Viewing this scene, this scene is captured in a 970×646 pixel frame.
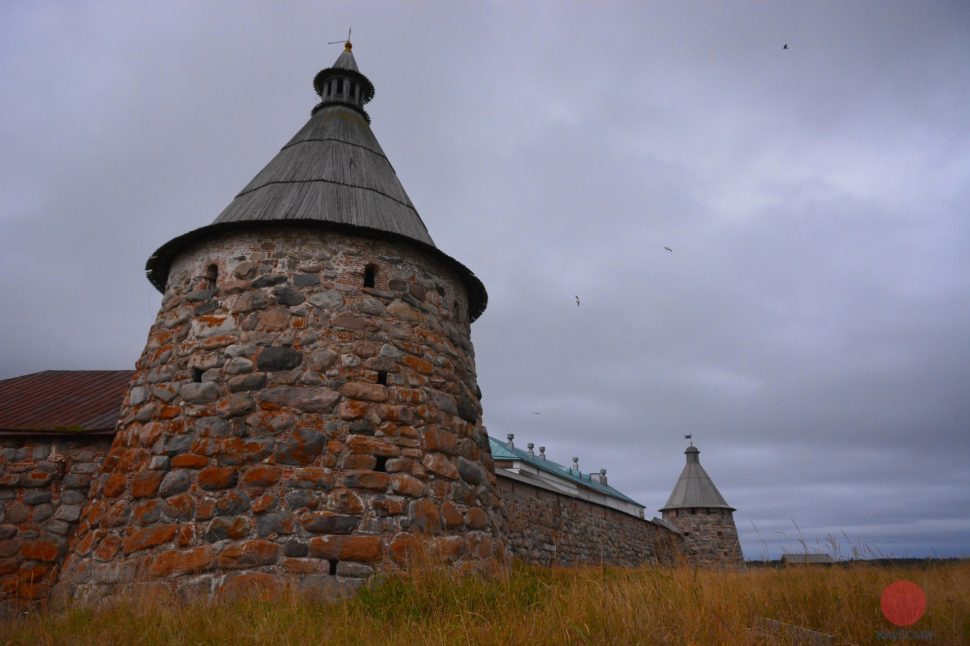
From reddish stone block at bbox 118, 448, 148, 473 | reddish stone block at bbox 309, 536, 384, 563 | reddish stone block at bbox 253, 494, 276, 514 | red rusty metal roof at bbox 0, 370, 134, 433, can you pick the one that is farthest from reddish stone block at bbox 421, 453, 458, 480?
red rusty metal roof at bbox 0, 370, 134, 433

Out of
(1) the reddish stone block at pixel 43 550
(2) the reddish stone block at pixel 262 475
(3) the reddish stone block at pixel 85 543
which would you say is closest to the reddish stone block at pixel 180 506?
(2) the reddish stone block at pixel 262 475

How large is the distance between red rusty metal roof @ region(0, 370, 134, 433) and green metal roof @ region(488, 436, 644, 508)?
404 inches

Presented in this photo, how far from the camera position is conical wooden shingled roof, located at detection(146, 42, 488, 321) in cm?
694

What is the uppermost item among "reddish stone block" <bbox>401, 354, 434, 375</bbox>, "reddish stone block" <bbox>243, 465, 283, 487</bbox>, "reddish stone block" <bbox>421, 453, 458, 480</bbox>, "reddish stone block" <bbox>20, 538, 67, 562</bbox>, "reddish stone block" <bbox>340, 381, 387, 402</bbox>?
"reddish stone block" <bbox>401, 354, 434, 375</bbox>

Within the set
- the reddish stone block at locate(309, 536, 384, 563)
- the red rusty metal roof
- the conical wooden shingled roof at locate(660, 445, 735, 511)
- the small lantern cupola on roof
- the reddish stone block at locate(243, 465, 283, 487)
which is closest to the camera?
the reddish stone block at locate(309, 536, 384, 563)

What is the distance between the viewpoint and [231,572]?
17.6 feet

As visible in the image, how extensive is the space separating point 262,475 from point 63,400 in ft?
14.3

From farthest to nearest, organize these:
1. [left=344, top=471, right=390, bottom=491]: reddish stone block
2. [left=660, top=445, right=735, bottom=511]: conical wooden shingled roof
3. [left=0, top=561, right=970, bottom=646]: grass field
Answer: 1. [left=660, top=445, right=735, bottom=511]: conical wooden shingled roof
2. [left=344, top=471, right=390, bottom=491]: reddish stone block
3. [left=0, top=561, right=970, bottom=646]: grass field

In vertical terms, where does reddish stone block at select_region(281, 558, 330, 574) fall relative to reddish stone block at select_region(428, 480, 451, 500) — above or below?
below

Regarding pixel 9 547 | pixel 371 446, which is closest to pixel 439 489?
pixel 371 446

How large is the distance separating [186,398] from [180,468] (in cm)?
71

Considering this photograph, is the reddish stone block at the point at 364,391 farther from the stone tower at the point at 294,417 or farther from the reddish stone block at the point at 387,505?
the reddish stone block at the point at 387,505

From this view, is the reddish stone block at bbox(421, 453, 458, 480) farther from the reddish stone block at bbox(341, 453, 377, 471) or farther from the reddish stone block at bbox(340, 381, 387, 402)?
the reddish stone block at bbox(340, 381, 387, 402)

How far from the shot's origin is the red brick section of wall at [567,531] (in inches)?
441
